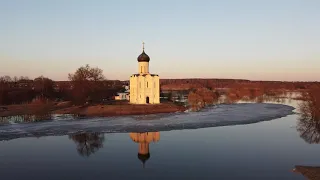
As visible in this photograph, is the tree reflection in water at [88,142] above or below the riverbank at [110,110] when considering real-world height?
below

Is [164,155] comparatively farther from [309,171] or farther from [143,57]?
[143,57]

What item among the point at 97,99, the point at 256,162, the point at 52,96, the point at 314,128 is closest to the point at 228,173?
the point at 256,162

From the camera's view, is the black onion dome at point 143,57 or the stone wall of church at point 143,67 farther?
the stone wall of church at point 143,67

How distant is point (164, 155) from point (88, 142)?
5.58 metres

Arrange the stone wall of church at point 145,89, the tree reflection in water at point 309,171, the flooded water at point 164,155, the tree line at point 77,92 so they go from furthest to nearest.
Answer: the tree line at point 77,92 < the stone wall of church at point 145,89 < the flooded water at point 164,155 < the tree reflection in water at point 309,171

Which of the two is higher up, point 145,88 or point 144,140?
point 145,88

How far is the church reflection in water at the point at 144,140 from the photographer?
14898 millimetres

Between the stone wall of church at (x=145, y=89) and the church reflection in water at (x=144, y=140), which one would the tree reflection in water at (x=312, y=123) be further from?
the stone wall of church at (x=145, y=89)

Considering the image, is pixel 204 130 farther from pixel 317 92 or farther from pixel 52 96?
pixel 52 96

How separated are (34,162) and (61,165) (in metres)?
1.51

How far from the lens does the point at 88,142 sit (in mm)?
18484

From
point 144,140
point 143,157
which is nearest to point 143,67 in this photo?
point 144,140

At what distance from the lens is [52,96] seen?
55.0 metres

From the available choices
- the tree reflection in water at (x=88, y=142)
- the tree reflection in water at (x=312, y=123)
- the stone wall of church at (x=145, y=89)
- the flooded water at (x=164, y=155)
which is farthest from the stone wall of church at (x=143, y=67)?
the tree reflection in water at (x=88, y=142)
